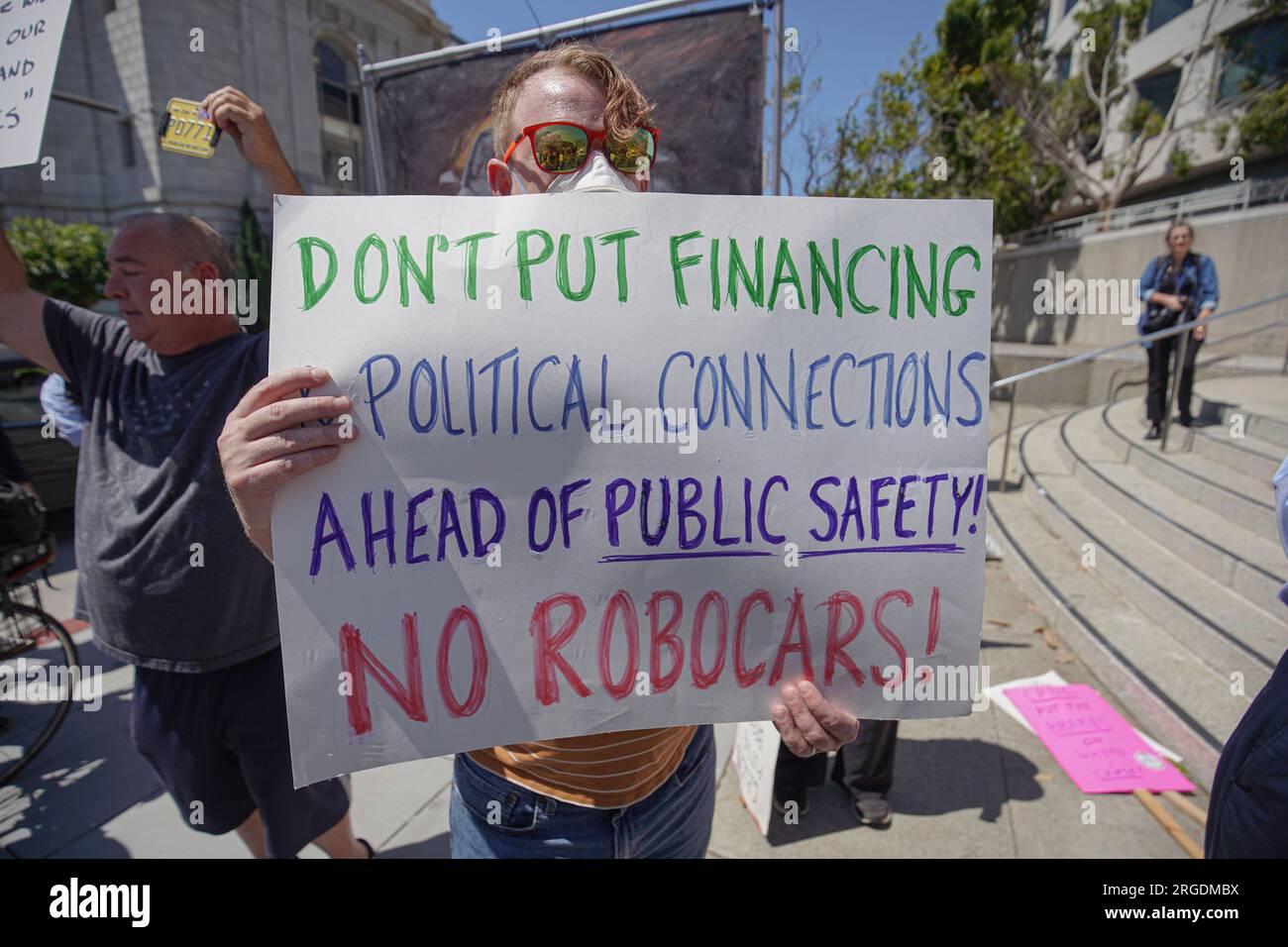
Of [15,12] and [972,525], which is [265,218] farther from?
[972,525]

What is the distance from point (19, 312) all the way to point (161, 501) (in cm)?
58

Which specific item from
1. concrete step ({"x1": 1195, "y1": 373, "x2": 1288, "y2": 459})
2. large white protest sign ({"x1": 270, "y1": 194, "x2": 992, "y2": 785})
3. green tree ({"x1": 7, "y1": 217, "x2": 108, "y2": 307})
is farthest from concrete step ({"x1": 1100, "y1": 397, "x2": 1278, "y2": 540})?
green tree ({"x1": 7, "y1": 217, "x2": 108, "y2": 307})

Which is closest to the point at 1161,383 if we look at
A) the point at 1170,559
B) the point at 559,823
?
the point at 1170,559

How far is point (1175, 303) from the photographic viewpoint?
→ 581 centimetres

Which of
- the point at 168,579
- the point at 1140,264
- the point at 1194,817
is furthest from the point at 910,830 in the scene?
the point at 1140,264

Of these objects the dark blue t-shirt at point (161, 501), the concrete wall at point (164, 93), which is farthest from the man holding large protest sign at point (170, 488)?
the concrete wall at point (164, 93)

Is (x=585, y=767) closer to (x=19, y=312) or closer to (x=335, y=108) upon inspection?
(x=19, y=312)

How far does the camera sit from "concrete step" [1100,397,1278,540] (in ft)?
12.8

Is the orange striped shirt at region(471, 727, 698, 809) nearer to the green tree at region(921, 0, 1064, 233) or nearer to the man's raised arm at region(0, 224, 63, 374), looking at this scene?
the man's raised arm at region(0, 224, 63, 374)

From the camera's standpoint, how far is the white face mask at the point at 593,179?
1234mm

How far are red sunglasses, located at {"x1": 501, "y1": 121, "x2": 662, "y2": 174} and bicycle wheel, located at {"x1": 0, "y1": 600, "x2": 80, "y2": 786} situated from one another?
346 centimetres

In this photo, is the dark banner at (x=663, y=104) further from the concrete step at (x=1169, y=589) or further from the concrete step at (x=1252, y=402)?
the concrete step at (x=1252, y=402)

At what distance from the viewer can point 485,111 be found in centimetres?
262

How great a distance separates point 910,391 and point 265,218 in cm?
2711
